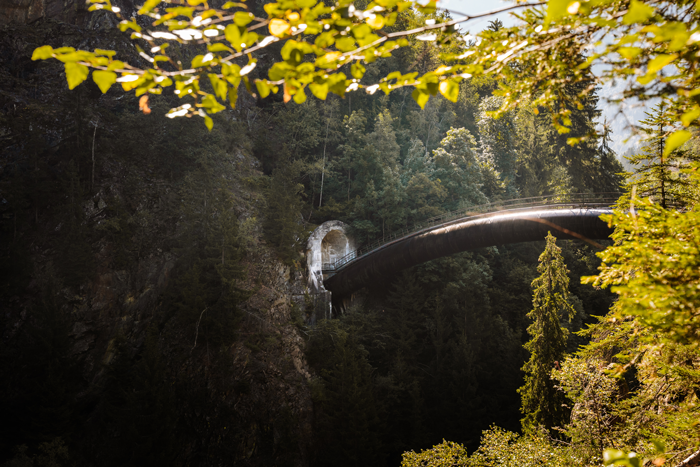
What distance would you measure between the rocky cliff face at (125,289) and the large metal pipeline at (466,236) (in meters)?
3.48

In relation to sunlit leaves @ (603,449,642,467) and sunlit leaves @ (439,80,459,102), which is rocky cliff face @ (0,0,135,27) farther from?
sunlit leaves @ (603,449,642,467)

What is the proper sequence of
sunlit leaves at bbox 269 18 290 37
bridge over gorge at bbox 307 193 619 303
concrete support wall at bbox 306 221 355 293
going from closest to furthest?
1. sunlit leaves at bbox 269 18 290 37
2. bridge over gorge at bbox 307 193 619 303
3. concrete support wall at bbox 306 221 355 293

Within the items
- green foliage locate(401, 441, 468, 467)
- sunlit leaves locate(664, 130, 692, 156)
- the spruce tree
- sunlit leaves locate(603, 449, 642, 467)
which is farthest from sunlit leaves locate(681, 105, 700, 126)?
the spruce tree

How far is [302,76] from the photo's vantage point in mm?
2066

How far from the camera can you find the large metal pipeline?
563 inches

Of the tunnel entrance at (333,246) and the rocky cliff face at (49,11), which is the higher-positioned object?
the rocky cliff face at (49,11)

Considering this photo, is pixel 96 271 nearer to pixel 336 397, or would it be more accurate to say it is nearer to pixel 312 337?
pixel 312 337

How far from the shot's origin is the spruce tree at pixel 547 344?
12.1 meters

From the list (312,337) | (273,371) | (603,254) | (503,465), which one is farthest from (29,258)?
(603,254)

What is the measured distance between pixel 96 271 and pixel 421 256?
14599mm

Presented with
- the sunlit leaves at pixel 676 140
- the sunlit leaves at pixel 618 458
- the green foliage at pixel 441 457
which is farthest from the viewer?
the green foliage at pixel 441 457

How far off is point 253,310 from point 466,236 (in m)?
10.1

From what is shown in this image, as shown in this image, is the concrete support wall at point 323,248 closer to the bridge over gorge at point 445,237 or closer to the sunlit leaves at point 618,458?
the bridge over gorge at point 445,237

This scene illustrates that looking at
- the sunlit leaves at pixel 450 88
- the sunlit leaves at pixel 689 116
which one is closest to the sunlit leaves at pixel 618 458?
the sunlit leaves at pixel 689 116
